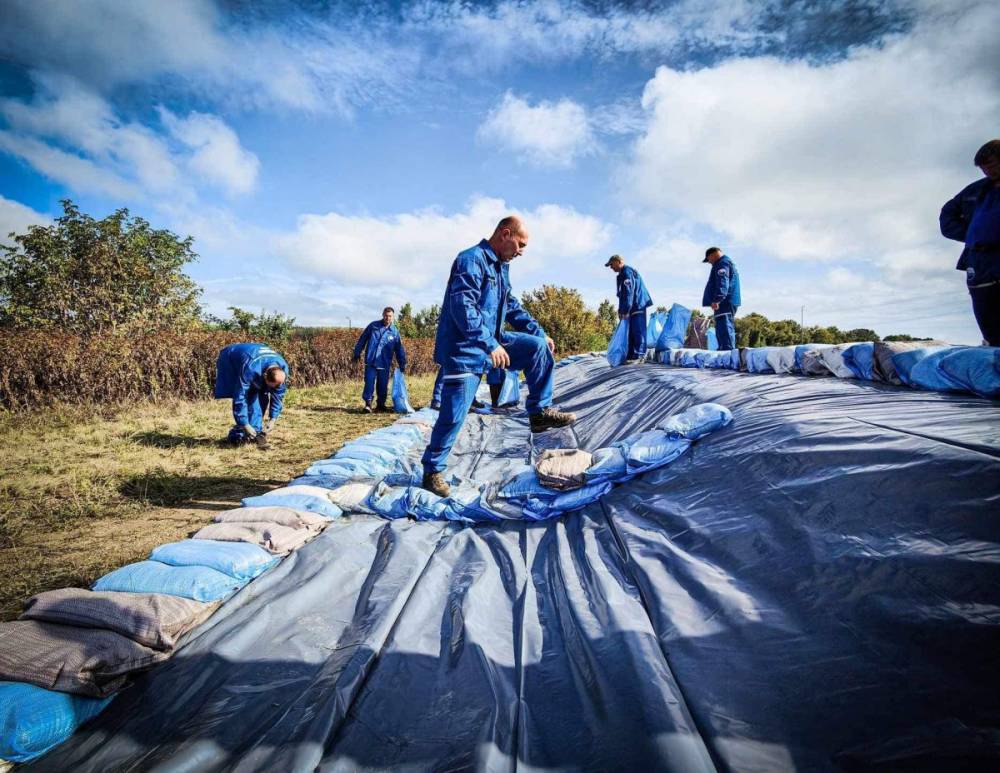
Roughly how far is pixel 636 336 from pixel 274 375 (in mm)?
4641

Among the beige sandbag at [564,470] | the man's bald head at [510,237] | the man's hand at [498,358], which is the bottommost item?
the beige sandbag at [564,470]

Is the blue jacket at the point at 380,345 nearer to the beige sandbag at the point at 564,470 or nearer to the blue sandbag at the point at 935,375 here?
the beige sandbag at the point at 564,470

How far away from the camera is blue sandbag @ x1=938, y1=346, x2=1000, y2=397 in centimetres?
170

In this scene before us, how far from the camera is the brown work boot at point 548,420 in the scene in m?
3.12

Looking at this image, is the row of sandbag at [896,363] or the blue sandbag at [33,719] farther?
the row of sandbag at [896,363]

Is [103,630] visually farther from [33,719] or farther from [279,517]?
[279,517]

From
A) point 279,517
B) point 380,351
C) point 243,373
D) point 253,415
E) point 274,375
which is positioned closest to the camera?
point 279,517

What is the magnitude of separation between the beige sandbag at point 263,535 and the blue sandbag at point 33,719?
2.47 ft

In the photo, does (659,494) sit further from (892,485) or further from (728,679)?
(728,679)

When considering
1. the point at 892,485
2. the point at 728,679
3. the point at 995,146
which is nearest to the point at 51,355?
the point at 728,679

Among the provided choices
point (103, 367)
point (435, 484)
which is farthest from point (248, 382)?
point (103, 367)

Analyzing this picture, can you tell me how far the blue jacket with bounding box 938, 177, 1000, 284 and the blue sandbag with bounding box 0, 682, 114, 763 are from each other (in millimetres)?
4685

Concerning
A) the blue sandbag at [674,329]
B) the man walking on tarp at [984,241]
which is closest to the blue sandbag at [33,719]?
the man walking on tarp at [984,241]

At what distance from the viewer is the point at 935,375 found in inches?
78.7
